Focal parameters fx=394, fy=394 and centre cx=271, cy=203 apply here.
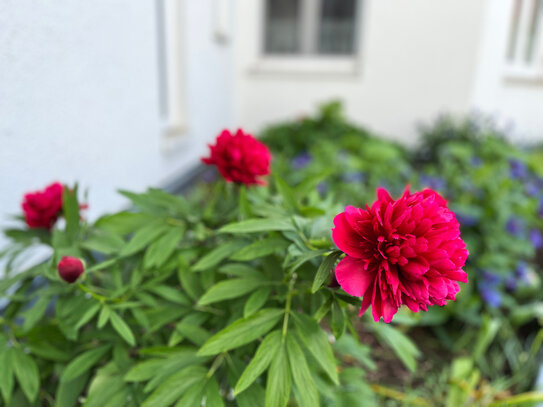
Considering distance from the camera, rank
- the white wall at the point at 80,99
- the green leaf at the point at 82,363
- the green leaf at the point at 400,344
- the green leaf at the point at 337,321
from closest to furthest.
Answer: the green leaf at the point at 337,321, the green leaf at the point at 82,363, the green leaf at the point at 400,344, the white wall at the point at 80,99

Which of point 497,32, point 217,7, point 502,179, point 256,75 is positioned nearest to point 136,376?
point 502,179

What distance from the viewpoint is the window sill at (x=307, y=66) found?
5.61 m

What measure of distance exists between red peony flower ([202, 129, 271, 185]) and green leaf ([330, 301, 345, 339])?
16.7 inches

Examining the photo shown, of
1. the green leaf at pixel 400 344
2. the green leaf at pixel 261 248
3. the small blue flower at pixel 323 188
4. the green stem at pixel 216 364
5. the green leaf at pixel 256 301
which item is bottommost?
the small blue flower at pixel 323 188

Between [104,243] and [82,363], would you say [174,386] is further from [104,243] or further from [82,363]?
[104,243]

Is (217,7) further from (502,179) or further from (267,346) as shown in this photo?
(267,346)

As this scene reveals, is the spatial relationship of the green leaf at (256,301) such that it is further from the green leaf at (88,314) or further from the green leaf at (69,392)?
the green leaf at (69,392)

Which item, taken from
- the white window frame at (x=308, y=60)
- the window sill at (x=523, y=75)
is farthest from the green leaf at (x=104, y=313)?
the window sill at (x=523, y=75)

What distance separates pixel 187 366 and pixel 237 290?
0.20 meters

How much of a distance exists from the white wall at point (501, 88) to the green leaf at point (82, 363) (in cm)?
550

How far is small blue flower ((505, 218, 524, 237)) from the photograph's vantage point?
2217mm

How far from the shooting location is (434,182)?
252 centimetres

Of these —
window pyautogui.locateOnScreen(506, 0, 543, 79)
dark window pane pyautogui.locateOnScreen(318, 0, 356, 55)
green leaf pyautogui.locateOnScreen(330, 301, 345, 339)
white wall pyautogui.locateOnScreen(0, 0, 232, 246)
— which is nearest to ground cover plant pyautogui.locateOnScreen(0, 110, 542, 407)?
green leaf pyautogui.locateOnScreen(330, 301, 345, 339)

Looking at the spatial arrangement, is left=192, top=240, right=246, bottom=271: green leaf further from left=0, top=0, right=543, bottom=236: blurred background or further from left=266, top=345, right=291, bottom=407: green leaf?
left=0, top=0, right=543, bottom=236: blurred background
